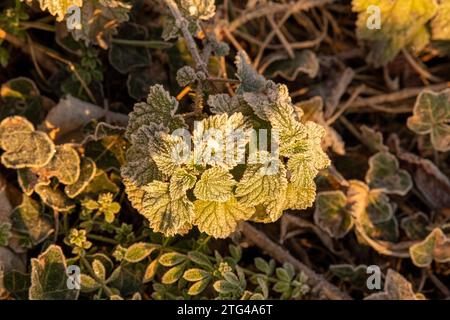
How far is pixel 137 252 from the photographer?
1.92 meters

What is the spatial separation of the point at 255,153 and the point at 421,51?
1098mm

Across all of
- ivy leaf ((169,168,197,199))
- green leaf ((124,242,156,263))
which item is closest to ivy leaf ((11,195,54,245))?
green leaf ((124,242,156,263))

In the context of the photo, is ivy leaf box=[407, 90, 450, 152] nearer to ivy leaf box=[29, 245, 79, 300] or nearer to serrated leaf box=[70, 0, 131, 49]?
serrated leaf box=[70, 0, 131, 49]

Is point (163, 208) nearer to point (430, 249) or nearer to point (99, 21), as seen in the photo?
point (99, 21)

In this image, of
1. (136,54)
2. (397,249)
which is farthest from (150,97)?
(397,249)

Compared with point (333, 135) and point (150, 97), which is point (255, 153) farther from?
point (333, 135)

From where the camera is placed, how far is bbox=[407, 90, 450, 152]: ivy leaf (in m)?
2.19

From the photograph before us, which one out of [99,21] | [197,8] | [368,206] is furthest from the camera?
[368,206]

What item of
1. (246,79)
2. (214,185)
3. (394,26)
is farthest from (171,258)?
(394,26)

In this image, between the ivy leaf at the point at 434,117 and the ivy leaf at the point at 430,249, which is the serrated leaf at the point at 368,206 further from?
the ivy leaf at the point at 434,117

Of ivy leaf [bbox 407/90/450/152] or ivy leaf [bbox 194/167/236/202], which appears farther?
ivy leaf [bbox 407/90/450/152]

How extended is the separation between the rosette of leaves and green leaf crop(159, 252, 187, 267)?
24 cm

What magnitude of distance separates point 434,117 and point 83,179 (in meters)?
1.06

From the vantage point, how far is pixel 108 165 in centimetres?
202
